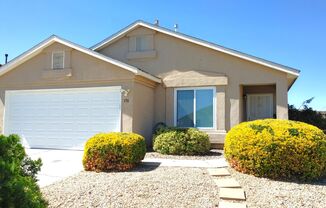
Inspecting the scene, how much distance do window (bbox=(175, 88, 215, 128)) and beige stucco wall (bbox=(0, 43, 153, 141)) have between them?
1586 millimetres

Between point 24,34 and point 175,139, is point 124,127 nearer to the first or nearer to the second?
point 175,139

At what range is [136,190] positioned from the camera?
6.70 m

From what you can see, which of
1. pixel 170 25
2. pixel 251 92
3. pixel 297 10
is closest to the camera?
pixel 297 10

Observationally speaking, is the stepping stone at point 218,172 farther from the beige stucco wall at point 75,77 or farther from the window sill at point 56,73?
the window sill at point 56,73

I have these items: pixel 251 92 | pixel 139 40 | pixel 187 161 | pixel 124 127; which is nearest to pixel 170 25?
pixel 139 40

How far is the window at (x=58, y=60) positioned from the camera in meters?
14.3

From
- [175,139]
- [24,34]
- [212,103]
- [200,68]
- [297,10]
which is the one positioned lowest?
[175,139]

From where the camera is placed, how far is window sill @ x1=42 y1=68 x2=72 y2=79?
1390 cm

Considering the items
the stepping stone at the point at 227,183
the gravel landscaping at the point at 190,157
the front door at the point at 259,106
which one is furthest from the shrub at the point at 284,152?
the front door at the point at 259,106

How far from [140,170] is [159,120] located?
6055 mm

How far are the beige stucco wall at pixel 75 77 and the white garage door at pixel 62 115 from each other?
30 cm

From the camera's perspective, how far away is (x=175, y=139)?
40.1ft

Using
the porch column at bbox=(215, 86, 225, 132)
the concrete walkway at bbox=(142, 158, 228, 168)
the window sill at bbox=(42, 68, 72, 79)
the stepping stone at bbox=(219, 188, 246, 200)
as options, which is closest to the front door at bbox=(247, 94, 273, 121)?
the porch column at bbox=(215, 86, 225, 132)

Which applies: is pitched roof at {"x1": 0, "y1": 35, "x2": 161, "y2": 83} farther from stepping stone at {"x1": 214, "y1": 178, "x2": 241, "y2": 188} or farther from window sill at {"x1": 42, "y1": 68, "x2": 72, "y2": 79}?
stepping stone at {"x1": 214, "y1": 178, "x2": 241, "y2": 188}
